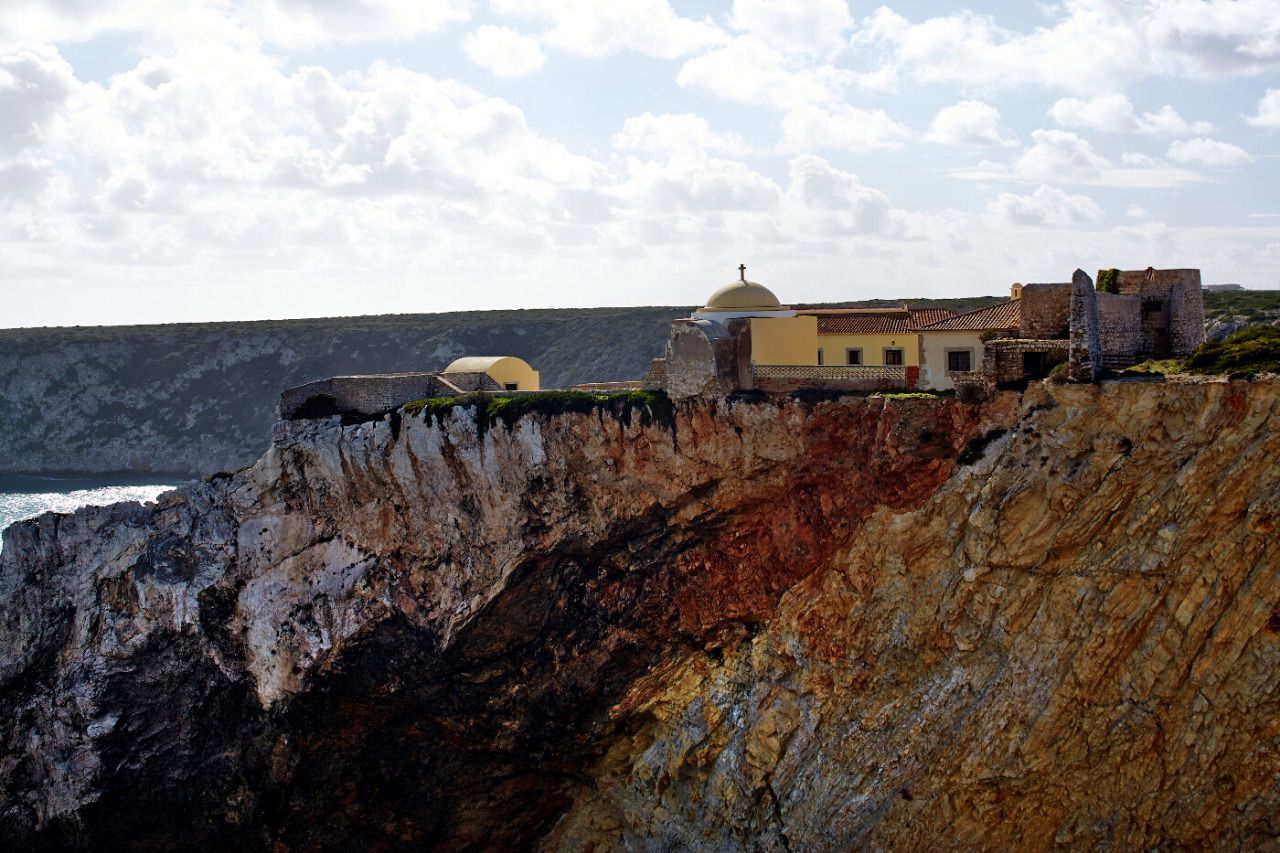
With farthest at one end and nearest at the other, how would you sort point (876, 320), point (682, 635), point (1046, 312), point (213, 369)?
point (213, 369) → point (876, 320) → point (682, 635) → point (1046, 312)

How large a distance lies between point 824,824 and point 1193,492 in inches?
345

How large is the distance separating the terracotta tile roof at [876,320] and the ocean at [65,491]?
4221cm

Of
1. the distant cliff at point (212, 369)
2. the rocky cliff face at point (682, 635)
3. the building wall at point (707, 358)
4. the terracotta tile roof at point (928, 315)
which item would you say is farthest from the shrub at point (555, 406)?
the distant cliff at point (212, 369)

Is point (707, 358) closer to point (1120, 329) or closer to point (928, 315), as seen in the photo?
point (928, 315)

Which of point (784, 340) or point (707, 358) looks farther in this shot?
point (784, 340)

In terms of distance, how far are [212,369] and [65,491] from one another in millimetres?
17269

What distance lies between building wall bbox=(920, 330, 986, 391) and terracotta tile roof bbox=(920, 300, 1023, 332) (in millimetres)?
127

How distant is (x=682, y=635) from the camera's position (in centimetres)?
2592

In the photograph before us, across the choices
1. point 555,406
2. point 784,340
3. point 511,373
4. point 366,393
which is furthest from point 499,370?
point 784,340

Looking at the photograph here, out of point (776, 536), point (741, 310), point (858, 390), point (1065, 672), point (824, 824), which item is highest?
point (741, 310)

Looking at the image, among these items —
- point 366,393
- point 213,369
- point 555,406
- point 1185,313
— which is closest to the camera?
point 1185,313

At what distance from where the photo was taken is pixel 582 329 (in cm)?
8556

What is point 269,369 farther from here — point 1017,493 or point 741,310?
point 1017,493

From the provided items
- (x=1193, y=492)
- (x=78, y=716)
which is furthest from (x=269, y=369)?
(x=1193, y=492)
